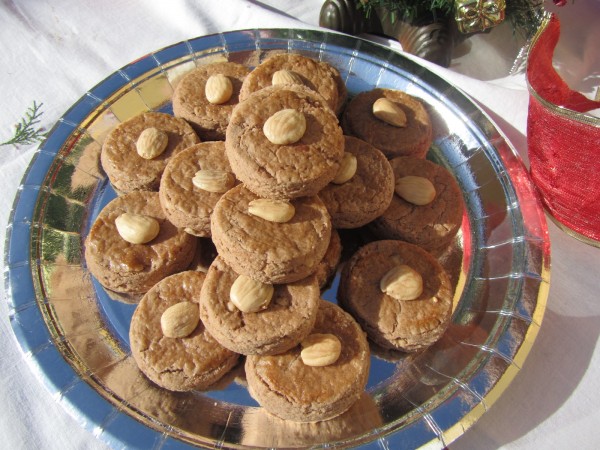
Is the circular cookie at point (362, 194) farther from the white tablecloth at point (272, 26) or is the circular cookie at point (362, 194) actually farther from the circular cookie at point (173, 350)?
the white tablecloth at point (272, 26)

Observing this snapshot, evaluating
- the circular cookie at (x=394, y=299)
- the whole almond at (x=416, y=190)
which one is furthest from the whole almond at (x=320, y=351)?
the whole almond at (x=416, y=190)

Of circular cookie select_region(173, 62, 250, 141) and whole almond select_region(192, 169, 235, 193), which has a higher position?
circular cookie select_region(173, 62, 250, 141)

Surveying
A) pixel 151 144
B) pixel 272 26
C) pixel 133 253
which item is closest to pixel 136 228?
pixel 133 253

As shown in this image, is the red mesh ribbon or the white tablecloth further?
the red mesh ribbon

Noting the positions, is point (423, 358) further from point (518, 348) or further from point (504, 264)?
point (504, 264)

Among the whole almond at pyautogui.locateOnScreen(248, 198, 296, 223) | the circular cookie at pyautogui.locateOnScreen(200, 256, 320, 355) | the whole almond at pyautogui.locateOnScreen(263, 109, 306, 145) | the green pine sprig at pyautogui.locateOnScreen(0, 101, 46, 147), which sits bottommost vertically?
the circular cookie at pyautogui.locateOnScreen(200, 256, 320, 355)

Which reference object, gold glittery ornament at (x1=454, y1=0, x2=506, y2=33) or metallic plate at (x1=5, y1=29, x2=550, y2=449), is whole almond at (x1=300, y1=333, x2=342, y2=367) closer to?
metallic plate at (x1=5, y1=29, x2=550, y2=449)

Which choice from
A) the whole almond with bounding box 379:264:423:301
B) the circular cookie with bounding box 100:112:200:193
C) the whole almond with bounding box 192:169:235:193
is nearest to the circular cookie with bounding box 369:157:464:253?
the whole almond with bounding box 379:264:423:301
